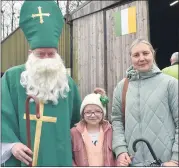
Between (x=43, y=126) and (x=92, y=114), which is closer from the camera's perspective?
(x=43, y=126)

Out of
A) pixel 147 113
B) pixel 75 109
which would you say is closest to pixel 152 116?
pixel 147 113

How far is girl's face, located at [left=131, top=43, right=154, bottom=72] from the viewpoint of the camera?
7.41ft

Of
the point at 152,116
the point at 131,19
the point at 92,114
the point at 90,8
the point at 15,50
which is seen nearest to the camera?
the point at 152,116

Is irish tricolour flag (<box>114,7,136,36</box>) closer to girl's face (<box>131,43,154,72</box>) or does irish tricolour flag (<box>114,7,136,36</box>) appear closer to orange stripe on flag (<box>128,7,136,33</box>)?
orange stripe on flag (<box>128,7,136,33</box>)

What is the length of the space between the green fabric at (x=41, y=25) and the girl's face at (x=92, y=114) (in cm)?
53

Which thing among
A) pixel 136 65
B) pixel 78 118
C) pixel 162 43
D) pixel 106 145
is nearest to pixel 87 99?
pixel 78 118

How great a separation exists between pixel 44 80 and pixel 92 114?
1.47 ft

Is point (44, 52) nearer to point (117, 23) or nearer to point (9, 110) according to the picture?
point (9, 110)

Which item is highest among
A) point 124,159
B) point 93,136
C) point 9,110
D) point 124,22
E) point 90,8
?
point 90,8

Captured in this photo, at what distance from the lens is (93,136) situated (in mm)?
2574

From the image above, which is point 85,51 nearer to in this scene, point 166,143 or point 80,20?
point 80,20

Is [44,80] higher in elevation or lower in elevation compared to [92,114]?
higher

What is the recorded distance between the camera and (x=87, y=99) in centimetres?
266

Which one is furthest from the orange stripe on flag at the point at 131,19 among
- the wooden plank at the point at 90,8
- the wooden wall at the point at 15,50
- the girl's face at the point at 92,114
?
the girl's face at the point at 92,114
